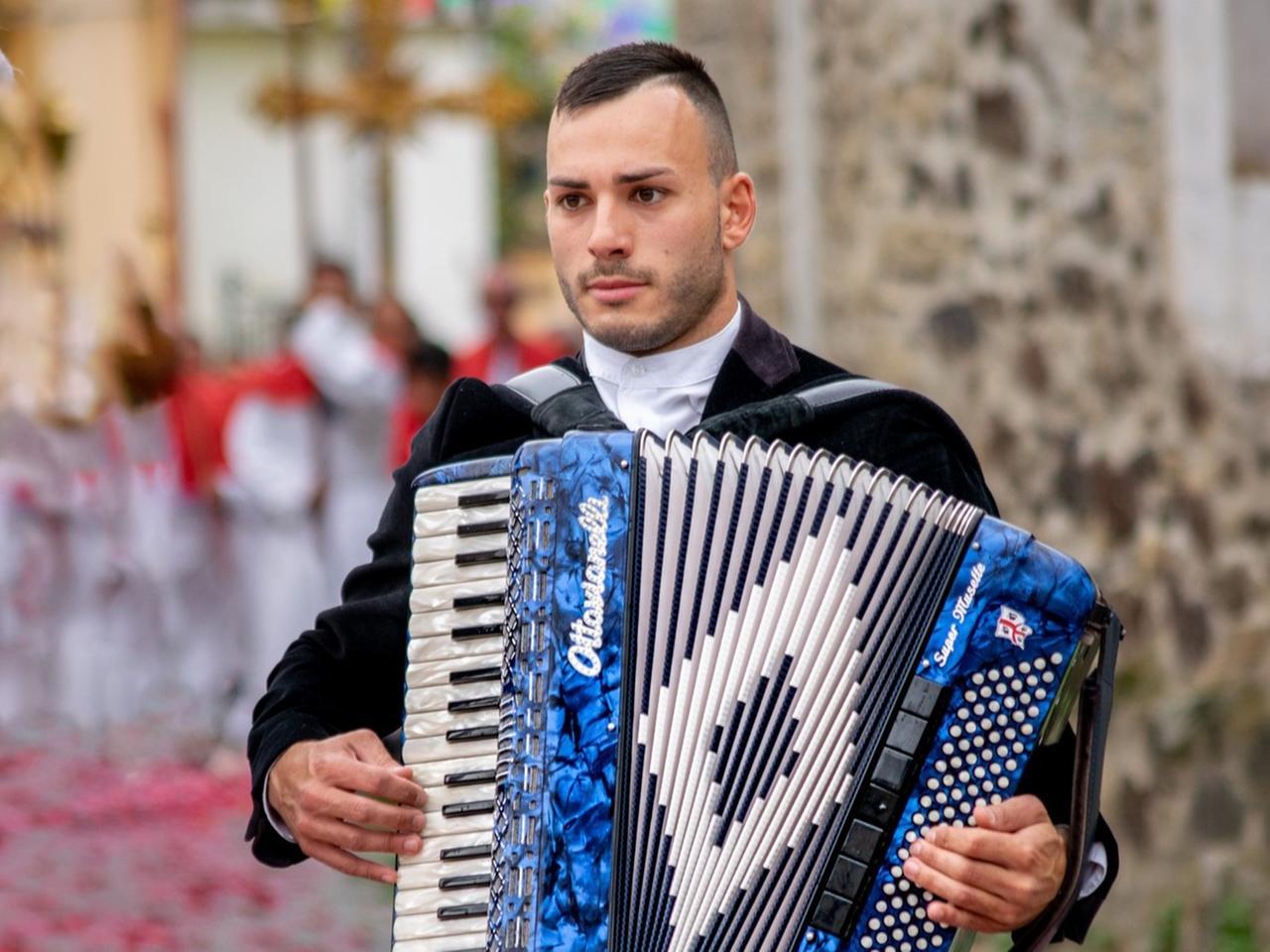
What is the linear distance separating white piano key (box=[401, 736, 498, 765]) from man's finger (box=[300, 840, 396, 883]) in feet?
0.52

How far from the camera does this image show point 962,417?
20.9 feet

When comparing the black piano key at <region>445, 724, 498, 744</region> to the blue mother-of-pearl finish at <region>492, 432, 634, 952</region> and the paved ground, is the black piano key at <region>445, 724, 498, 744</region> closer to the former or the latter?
the blue mother-of-pearl finish at <region>492, 432, 634, 952</region>

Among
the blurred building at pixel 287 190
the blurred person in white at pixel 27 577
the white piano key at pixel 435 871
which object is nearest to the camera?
the white piano key at pixel 435 871

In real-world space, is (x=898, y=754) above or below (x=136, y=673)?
above

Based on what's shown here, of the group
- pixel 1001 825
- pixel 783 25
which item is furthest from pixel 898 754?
pixel 783 25

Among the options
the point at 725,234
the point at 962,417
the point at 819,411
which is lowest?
the point at 962,417

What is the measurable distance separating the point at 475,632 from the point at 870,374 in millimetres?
3797

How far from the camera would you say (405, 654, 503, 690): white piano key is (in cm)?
291

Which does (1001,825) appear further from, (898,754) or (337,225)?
(337,225)

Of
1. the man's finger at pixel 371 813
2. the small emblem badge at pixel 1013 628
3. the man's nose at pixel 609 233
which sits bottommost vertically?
the man's finger at pixel 371 813

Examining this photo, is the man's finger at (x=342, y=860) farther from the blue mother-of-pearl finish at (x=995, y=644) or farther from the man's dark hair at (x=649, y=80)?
the man's dark hair at (x=649, y=80)

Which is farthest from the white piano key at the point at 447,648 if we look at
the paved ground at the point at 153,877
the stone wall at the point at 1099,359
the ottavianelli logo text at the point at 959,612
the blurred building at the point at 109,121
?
the blurred building at the point at 109,121

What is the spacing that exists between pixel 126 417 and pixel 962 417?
5.44 metres

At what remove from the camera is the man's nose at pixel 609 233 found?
299 cm
